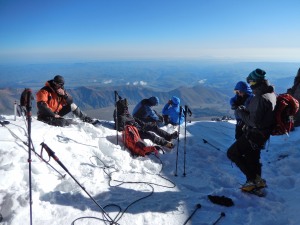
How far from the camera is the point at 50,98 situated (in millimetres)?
10008

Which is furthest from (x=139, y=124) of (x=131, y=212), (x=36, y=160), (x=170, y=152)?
(x=131, y=212)

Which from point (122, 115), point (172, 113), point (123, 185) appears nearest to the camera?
point (123, 185)

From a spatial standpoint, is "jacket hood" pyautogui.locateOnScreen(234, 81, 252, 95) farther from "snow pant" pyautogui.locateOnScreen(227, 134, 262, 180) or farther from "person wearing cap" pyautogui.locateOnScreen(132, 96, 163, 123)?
"person wearing cap" pyautogui.locateOnScreen(132, 96, 163, 123)

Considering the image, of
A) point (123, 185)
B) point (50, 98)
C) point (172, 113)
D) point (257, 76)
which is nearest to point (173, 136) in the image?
point (172, 113)

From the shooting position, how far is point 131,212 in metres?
4.96

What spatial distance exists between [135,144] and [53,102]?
399cm

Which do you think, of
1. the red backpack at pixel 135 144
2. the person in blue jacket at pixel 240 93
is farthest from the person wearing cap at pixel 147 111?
the person in blue jacket at pixel 240 93

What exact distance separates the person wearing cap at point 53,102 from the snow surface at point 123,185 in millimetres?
784

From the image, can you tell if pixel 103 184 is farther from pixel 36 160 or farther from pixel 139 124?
pixel 139 124

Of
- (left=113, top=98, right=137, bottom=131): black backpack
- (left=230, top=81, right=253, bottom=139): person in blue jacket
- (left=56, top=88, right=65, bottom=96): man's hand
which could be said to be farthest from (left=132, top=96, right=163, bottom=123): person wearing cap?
(left=230, top=81, right=253, bottom=139): person in blue jacket

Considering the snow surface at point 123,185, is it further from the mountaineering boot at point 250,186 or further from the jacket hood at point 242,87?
the jacket hood at point 242,87

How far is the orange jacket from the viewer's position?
9.59 meters

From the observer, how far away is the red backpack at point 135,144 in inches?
329

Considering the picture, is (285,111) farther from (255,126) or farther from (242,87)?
(242,87)
